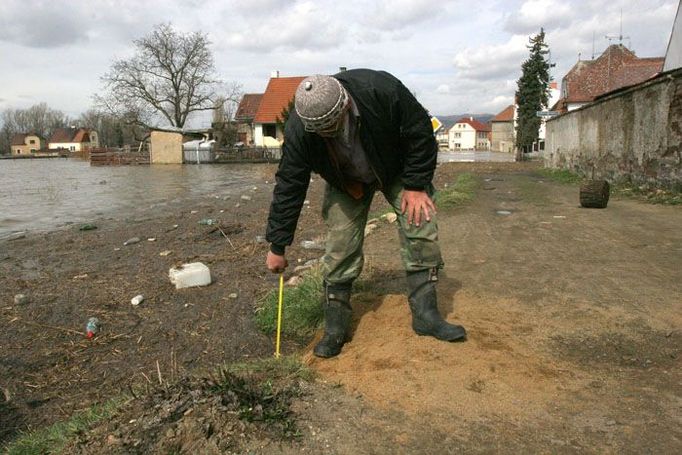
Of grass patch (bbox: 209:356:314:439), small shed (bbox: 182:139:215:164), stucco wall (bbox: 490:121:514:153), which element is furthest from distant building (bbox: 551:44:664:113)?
stucco wall (bbox: 490:121:514:153)

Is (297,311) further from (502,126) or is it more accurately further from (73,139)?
(73,139)

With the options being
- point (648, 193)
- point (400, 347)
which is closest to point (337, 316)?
point (400, 347)

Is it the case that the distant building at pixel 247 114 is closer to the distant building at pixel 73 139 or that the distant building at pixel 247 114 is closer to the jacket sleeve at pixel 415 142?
the jacket sleeve at pixel 415 142

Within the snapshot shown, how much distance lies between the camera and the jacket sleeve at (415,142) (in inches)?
120

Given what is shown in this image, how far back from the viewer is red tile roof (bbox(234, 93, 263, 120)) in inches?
2328

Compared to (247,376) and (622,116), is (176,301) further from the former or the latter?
(622,116)

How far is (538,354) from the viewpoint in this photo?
3188mm

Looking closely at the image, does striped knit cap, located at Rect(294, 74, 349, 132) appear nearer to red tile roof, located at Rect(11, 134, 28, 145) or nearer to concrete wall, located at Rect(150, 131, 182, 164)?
concrete wall, located at Rect(150, 131, 182, 164)

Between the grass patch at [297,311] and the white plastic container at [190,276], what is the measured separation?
39.5 inches

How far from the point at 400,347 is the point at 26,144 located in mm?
133419

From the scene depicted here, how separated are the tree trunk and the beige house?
125 m

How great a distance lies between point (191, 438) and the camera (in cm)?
223

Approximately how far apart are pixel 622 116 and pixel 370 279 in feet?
35.9

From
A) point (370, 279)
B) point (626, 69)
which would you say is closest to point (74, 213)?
point (370, 279)
